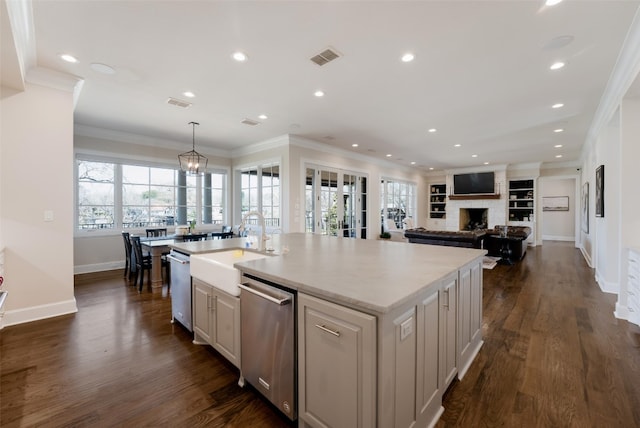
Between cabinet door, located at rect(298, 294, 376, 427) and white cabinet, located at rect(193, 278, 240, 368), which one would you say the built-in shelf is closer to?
white cabinet, located at rect(193, 278, 240, 368)

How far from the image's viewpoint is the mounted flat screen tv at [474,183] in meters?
10.2

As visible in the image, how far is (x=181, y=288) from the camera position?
114 inches

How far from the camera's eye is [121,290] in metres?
4.34

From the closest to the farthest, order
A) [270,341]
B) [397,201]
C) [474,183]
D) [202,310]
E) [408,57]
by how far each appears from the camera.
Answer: [270,341], [202,310], [408,57], [397,201], [474,183]

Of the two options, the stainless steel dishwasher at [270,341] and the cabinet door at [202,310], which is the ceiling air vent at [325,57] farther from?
the cabinet door at [202,310]

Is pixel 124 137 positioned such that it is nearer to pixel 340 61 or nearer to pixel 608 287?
pixel 340 61

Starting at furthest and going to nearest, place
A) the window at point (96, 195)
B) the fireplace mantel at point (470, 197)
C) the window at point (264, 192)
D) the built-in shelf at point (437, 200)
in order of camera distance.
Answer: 1. the built-in shelf at point (437, 200)
2. the fireplace mantel at point (470, 197)
3. the window at point (264, 192)
4. the window at point (96, 195)

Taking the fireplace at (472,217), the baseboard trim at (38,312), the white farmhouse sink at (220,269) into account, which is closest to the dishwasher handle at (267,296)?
the white farmhouse sink at (220,269)

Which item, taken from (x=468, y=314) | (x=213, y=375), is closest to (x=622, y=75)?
(x=468, y=314)

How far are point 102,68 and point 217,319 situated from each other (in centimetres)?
315

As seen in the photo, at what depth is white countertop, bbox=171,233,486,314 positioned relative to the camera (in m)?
1.30

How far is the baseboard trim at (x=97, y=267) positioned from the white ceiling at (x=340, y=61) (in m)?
2.83

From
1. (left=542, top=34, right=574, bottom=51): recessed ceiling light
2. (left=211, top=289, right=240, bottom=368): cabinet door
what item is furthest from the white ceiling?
(left=211, top=289, right=240, bottom=368): cabinet door

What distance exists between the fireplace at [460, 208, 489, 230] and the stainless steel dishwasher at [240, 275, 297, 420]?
10859mm
